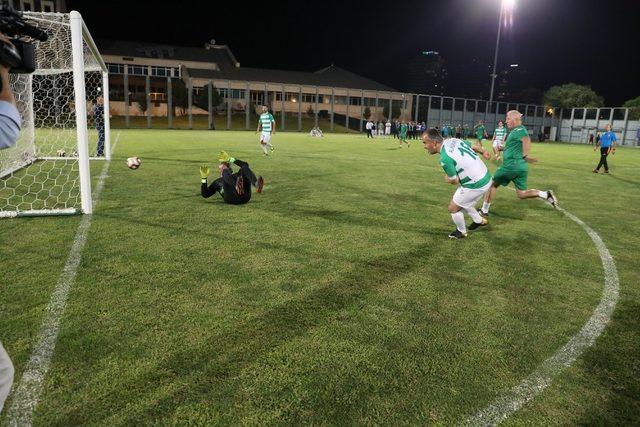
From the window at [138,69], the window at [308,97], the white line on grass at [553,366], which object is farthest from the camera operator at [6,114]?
the window at [138,69]

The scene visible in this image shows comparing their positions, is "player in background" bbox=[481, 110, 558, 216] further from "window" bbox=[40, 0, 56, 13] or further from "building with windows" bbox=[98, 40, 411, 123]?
"window" bbox=[40, 0, 56, 13]

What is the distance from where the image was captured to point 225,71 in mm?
64500

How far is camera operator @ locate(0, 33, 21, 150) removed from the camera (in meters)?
1.82

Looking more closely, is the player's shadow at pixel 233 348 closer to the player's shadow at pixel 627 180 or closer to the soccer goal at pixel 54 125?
the soccer goal at pixel 54 125

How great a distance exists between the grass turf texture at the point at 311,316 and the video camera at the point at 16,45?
1.94 m

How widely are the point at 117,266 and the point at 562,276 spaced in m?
5.21

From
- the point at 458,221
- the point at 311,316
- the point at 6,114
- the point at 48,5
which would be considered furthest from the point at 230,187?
the point at 48,5

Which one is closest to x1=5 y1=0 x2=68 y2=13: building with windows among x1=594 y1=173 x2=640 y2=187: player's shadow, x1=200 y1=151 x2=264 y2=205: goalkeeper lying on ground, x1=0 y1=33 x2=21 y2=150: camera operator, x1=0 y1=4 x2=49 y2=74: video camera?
Answer: x1=200 y1=151 x2=264 y2=205: goalkeeper lying on ground

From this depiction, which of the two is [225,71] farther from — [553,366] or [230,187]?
[553,366]

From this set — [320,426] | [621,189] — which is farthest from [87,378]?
[621,189]

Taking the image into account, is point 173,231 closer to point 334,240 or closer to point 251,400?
point 334,240

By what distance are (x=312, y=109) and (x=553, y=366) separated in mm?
64135

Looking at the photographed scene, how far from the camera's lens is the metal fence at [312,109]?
2192 inches

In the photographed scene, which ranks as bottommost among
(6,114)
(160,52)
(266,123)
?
(6,114)
